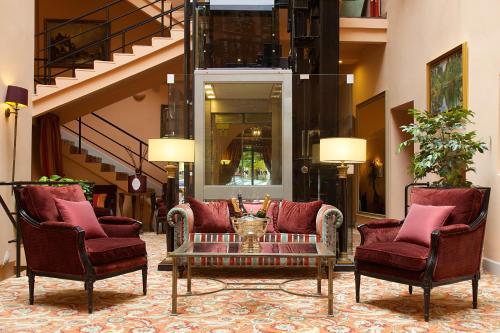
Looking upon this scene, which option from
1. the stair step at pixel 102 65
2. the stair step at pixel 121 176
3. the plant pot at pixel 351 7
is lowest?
the stair step at pixel 121 176

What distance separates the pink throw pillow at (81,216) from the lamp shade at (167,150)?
1245 mm

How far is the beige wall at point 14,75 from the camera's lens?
19.3 ft

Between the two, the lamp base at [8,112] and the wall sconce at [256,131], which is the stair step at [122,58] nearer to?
the lamp base at [8,112]

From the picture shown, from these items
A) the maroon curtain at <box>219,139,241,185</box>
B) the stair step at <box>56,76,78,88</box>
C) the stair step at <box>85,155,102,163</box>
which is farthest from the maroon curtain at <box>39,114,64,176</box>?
the maroon curtain at <box>219,139,241,185</box>

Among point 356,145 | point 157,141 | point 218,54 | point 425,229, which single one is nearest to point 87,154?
point 218,54

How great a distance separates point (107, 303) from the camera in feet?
13.9

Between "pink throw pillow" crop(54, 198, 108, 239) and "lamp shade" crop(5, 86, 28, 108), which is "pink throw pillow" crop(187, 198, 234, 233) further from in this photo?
"lamp shade" crop(5, 86, 28, 108)

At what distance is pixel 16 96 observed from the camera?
5957 millimetres

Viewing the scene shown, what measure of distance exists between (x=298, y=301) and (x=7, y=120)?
417 cm

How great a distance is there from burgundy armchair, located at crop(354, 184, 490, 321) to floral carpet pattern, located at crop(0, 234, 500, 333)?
0.24 metres

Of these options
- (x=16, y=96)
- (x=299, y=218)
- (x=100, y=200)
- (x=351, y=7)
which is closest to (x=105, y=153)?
(x=100, y=200)

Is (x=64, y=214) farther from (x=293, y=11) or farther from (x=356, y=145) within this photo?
(x=293, y=11)

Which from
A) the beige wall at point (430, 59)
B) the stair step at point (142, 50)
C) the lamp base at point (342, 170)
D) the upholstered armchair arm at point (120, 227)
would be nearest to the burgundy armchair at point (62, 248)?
the upholstered armchair arm at point (120, 227)

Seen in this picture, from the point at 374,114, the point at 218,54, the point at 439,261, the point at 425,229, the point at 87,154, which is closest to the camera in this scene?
the point at 439,261
